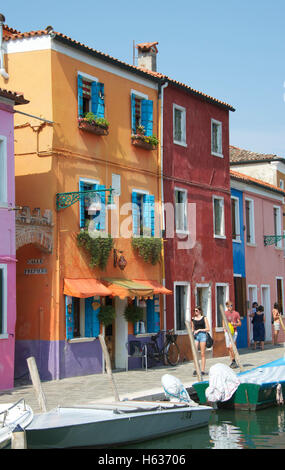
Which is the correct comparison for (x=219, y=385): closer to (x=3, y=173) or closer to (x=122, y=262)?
(x=122, y=262)

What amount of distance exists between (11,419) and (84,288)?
310 inches

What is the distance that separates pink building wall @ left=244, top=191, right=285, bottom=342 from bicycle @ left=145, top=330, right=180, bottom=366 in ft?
24.7

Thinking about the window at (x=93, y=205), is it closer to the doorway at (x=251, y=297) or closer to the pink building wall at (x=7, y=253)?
the pink building wall at (x=7, y=253)

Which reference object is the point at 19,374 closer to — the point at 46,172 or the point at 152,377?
the point at 152,377

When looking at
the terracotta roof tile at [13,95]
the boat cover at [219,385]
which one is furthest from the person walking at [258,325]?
the terracotta roof tile at [13,95]

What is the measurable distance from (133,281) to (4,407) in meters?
9.92

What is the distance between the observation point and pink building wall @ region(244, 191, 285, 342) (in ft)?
102

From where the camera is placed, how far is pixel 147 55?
85.0ft

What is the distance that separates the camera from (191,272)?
25.0 metres

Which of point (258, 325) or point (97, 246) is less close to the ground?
point (97, 246)

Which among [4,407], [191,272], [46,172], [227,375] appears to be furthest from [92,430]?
[191,272]

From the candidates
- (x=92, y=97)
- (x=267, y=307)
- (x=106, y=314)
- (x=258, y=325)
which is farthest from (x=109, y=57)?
(x=267, y=307)

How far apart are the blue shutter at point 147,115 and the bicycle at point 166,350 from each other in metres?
6.02

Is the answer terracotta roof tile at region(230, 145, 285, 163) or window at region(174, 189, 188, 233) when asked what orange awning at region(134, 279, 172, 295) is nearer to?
window at region(174, 189, 188, 233)
